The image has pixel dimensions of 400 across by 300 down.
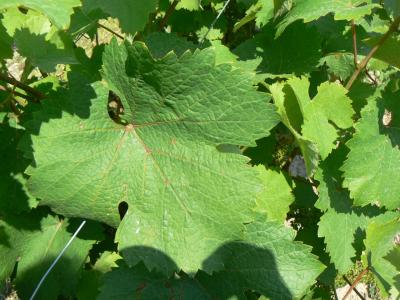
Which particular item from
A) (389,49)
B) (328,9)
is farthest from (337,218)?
(328,9)

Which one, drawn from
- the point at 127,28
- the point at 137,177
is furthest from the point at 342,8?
the point at 137,177

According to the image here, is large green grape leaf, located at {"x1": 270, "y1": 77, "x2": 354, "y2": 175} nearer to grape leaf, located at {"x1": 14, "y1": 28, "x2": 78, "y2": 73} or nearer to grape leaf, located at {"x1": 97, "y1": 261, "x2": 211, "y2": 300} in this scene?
grape leaf, located at {"x1": 97, "y1": 261, "x2": 211, "y2": 300}

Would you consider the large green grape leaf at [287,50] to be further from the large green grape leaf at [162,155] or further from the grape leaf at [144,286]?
the grape leaf at [144,286]

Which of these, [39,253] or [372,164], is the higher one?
[372,164]

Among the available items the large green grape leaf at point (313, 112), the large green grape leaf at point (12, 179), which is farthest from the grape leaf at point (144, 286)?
the large green grape leaf at point (313, 112)

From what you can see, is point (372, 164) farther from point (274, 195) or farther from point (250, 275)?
point (250, 275)
